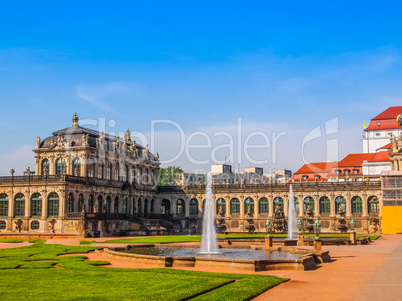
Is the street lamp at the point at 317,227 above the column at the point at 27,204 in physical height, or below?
below

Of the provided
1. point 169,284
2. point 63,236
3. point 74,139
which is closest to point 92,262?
point 169,284

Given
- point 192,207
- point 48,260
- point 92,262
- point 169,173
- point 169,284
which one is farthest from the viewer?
point 169,173

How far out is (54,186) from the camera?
211 feet

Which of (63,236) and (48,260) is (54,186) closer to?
(63,236)

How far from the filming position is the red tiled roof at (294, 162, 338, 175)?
109900 millimetres

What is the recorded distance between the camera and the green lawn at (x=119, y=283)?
16406mm

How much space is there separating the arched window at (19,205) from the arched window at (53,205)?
4.19 meters

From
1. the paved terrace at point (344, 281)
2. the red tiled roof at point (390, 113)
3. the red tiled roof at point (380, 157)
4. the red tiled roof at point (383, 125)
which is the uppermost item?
the red tiled roof at point (390, 113)

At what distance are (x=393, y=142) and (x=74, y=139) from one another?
48053 millimetres

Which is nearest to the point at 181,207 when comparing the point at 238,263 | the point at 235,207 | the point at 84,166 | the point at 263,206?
the point at 235,207

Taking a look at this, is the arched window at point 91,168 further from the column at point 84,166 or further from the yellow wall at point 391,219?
the yellow wall at point 391,219

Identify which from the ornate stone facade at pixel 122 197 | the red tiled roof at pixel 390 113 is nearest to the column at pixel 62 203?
the ornate stone facade at pixel 122 197

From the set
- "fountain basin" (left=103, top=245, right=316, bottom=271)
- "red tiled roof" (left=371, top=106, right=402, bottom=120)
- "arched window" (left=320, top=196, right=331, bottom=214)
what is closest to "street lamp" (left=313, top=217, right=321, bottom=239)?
"fountain basin" (left=103, top=245, right=316, bottom=271)

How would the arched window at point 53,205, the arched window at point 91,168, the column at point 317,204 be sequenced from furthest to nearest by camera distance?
the column at point 317,204
the arched window at point 91,168
the arched window at point 53,205
